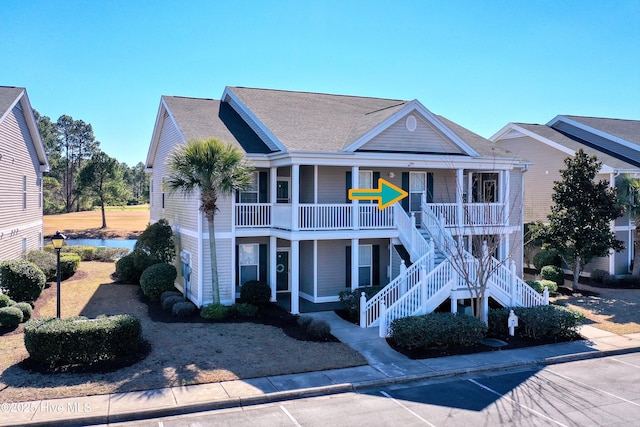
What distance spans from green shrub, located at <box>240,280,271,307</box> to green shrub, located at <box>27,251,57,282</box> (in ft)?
28.9

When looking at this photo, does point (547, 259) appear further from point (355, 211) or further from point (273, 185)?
point (273, 185)

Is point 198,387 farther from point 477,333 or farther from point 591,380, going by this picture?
point 591,380

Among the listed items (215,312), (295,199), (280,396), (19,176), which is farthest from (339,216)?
(19,176)

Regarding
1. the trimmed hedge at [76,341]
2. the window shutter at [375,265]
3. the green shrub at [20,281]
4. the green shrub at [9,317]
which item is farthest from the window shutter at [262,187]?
the green shrub at [9,317]

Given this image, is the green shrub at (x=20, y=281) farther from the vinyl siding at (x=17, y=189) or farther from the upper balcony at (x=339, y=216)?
the upper balcony at (x=339, y=216)

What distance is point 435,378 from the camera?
12344 millimetres

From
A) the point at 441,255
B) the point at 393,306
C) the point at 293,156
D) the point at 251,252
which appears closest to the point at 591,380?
the point at 393,306

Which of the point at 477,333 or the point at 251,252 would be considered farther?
the point at 251,252

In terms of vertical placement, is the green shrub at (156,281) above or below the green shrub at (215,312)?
above

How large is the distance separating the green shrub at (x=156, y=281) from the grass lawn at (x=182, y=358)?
1.17 metres

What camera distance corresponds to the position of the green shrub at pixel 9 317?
14758 mm

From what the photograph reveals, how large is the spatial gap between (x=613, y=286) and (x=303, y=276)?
15020mm

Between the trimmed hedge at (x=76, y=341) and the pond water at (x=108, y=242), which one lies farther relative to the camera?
the pond water at (x=108, y=242)

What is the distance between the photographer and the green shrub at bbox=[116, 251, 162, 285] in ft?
74.5
